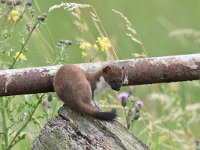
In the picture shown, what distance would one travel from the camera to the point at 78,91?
377cm

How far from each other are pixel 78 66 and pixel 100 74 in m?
0.23

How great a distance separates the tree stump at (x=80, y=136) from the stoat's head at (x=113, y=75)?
521mm

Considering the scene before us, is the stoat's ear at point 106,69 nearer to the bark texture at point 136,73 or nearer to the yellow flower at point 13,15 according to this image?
the bark texture at point 136,73

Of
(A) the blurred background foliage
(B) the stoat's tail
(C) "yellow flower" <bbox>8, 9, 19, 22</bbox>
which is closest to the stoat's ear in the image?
(B) the stoat's tail

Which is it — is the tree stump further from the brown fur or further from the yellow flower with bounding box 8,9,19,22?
the yellow flower with bounding box 8,9,19,22

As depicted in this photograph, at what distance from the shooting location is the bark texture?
380cm

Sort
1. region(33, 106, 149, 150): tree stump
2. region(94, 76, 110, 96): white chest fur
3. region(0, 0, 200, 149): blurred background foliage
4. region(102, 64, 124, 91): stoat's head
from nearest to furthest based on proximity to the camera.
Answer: region(33, 106, 149, 150): tree stump
region(102, 64, 124, 91): stoat's head
region(94, 76, 110, 96): white chest fur
region(0, 0, 200, 149): blurred background foliage

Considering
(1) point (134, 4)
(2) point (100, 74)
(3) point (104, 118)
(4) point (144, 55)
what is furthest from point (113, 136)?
(1) point (134, 4)

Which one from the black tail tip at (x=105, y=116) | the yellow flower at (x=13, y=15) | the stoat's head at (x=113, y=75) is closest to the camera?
the black tail tip at (x=105, y=116)

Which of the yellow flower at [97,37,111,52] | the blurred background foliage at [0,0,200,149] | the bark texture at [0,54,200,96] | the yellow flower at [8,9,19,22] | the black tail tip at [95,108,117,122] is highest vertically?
the black tail tip at [95,108,117,122]

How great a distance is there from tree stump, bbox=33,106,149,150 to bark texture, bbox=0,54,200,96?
0.32 m

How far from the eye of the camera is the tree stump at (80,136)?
3.44 meters

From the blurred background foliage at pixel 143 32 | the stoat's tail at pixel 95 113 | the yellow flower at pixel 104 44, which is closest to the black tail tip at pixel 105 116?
the stoat's tail at pixel 95 113

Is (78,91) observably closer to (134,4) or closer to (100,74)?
(100,74)
